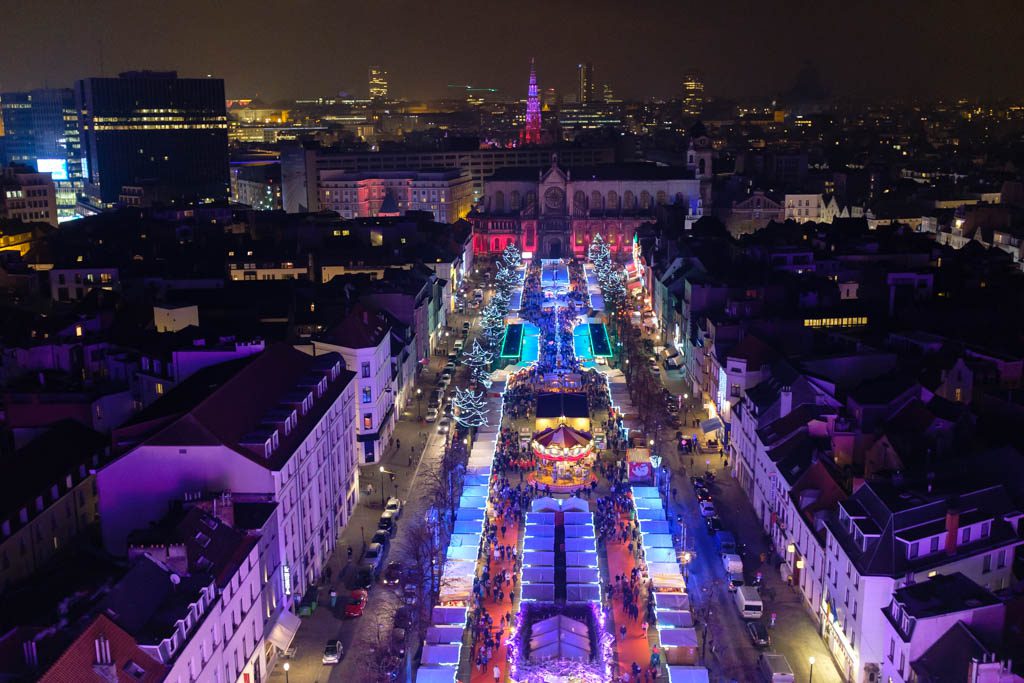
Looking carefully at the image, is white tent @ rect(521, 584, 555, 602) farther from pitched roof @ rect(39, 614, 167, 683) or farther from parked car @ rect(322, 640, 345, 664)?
pitched roof @ rect(39, 614, 167, 683)

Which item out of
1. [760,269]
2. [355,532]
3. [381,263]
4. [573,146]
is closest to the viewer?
[355,532]

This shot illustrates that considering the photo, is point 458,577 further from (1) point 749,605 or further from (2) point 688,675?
(1) point 749,605

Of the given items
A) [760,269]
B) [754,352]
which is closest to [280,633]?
[754,352]

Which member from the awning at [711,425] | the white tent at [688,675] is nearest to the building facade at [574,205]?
the awning at [711,425]

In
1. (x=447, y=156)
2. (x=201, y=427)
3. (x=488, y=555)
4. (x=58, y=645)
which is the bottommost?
(x=488, y=555)

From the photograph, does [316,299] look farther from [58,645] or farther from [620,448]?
[58,645]

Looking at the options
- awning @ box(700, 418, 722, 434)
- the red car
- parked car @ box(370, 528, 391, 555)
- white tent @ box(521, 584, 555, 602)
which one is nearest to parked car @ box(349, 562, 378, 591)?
the red car

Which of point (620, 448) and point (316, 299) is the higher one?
point (316, 299)
